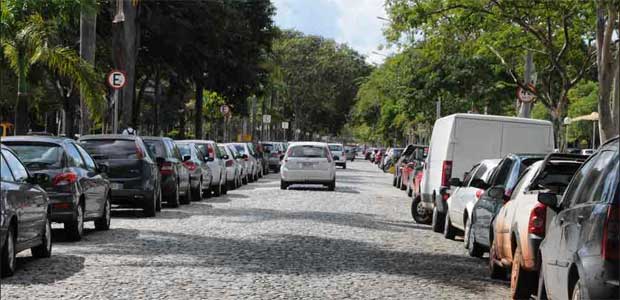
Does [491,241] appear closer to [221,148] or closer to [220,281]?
[220,281]

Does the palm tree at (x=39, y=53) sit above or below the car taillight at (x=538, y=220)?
above

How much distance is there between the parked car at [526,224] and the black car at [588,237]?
1294mm

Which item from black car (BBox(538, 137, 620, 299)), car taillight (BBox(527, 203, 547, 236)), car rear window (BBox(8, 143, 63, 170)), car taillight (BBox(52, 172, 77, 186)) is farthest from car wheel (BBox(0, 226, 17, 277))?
black car (BBox(538, 137, 620, 299))

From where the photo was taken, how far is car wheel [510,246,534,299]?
1077cm

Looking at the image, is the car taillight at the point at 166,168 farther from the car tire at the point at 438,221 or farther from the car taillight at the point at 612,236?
the car taillight at the point at 612,236

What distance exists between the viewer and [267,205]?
992 inches

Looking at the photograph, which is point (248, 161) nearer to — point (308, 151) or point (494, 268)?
point (308, 151)

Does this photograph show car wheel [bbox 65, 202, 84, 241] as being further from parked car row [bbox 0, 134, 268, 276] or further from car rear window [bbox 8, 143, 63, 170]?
car rear window [bbox 8, 143, 63, 170]

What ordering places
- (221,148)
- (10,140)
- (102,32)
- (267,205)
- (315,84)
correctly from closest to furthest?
(10,140)
(267,205)
(221,148)
(102,32)
(315,84)

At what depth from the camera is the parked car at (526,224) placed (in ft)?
34.2

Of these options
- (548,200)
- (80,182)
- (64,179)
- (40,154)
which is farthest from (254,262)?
(548,200)

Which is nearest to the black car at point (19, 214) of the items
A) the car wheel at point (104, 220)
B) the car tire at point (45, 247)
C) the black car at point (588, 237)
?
the car tire at point (45, 247)

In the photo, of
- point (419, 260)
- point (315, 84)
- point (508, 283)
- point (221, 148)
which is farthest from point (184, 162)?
point (315, 84)

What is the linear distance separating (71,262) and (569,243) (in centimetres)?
714
